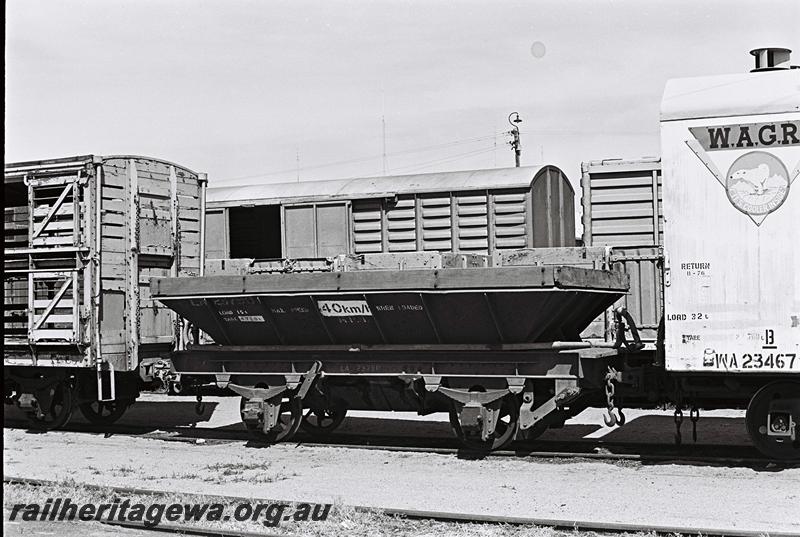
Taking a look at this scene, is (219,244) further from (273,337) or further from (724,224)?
(724,224)

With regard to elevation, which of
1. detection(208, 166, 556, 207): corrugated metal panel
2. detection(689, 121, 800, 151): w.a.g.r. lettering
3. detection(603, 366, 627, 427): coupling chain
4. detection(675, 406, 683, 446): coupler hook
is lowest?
detection(675, 406, 683, 446): coupler hook

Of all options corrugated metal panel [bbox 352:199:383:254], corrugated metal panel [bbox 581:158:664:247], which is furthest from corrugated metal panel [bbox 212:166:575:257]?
corrugated metal panel [bbox 581:158:664:247]

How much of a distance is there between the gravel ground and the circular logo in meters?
2.76

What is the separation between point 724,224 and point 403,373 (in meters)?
4.16

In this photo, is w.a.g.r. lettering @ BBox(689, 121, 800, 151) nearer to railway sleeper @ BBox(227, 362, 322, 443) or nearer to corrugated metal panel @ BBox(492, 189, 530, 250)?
railway sleeper @ BBox(227, 362, 322, 443)

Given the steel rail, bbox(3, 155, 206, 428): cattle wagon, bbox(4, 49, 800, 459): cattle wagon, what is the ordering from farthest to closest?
bbox(3, 155, 206, 428): cattle wagon
bbox(4, 49, 800, 459): cattle wagon
the steel rail

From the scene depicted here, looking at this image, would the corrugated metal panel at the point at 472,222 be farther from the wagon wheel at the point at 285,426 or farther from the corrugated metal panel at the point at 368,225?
the wagon wheel at the point at 285,426

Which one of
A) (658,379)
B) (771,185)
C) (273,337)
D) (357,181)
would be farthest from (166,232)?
(771,185)

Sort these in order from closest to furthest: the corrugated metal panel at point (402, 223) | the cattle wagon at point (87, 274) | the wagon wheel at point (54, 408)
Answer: the cattle wagon at point (87, 274) → the wagon wheel at point (54, 408) → the corrugated metal panel at point (402, 223)

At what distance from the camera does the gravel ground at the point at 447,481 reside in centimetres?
759

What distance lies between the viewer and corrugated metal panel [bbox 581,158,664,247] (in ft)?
43.8

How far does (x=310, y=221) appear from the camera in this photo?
17.2 m

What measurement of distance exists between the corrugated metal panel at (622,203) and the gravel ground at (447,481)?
457 cm

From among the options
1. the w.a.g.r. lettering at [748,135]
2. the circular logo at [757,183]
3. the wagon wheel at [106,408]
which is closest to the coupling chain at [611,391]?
the circular logo at [757,183]
